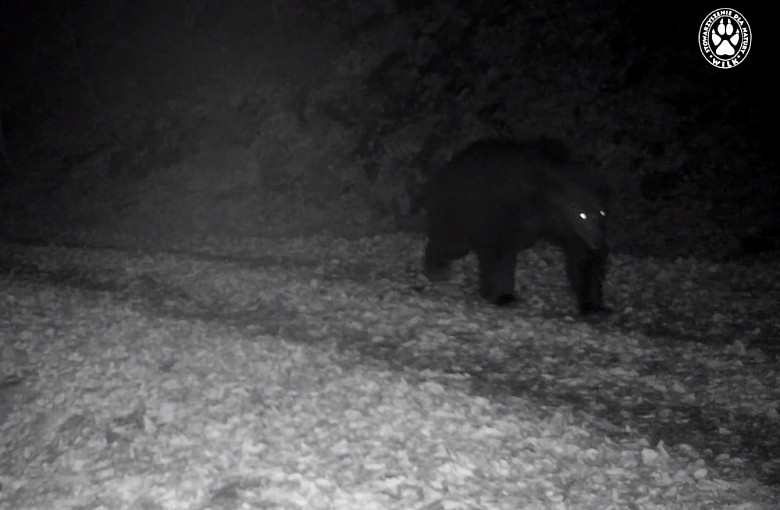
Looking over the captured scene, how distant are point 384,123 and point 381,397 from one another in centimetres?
1328

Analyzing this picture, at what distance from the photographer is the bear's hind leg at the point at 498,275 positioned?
928 cm

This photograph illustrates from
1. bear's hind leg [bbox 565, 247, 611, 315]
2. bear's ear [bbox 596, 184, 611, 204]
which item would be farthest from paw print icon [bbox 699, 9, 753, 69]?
bear's hind leg [bbox 565, 247, 611, 315]

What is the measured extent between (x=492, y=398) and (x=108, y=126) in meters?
21.9

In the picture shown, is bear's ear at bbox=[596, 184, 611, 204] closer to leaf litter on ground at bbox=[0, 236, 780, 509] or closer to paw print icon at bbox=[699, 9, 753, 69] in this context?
leaf litter on ground at bbox=[0, 236, 780, 509]

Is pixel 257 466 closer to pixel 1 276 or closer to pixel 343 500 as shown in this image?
pixel 343 500

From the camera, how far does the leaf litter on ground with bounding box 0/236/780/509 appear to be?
4836mm

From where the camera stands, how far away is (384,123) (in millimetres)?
18500

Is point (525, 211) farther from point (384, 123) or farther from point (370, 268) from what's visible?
point (384, 123)

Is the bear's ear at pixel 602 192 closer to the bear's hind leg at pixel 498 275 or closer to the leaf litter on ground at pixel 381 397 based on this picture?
the bear's hind leg at pixel 498 275

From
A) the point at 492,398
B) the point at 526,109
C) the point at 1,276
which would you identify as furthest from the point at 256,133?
the point at 492,398

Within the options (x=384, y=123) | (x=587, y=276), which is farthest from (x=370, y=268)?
(x=384, y=123)

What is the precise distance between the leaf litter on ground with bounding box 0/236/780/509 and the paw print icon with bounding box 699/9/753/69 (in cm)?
834

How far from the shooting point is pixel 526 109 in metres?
17.2

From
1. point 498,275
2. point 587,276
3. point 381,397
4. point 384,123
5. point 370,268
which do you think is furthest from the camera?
point 384,123
